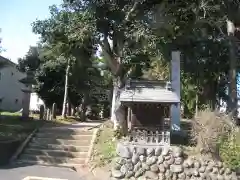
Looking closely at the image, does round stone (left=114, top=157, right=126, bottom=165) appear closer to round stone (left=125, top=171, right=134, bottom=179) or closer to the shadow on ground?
round stone (left=125, top=171, right=134, bottom=179)

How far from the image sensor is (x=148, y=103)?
780 inches

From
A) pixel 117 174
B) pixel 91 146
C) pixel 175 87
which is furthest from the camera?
pixel 175 87

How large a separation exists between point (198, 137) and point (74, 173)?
5.68 meters

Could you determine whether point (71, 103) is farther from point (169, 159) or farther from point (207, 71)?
point (169, 159)

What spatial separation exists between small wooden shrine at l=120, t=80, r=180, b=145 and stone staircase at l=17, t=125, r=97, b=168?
2.53 m

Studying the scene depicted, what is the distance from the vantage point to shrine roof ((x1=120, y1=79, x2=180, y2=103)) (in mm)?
19312

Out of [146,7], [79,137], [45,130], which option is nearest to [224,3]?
[146,7]

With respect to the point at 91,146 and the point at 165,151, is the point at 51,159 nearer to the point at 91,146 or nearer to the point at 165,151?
the point at 91,146

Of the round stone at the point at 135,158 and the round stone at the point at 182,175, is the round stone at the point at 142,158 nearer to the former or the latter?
the round stone at the point at 135,158

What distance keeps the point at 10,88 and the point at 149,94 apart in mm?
31026

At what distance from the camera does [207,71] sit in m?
29.8

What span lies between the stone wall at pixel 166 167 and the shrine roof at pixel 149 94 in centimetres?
359

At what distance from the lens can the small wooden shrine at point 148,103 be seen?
1939cm

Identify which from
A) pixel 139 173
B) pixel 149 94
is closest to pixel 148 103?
pixel 149 94
